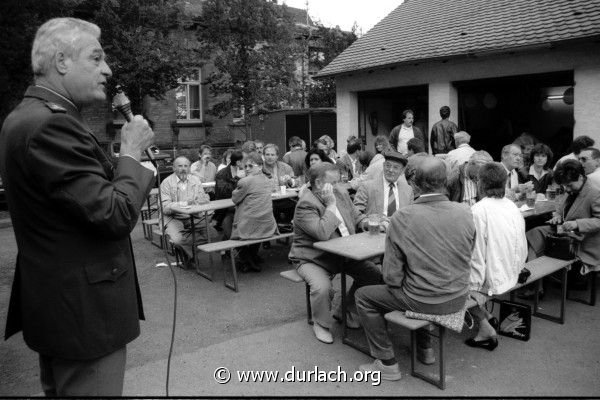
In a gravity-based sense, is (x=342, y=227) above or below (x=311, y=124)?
below

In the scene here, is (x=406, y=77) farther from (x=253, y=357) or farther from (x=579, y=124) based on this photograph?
(x=253, y=357)

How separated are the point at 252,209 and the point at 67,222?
474 cm

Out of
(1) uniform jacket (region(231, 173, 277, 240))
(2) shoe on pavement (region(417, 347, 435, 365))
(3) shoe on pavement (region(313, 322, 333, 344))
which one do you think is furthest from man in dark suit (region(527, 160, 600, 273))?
(1) uniform jacket (region(231, 173, 277, 240))

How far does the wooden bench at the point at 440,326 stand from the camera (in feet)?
11.8

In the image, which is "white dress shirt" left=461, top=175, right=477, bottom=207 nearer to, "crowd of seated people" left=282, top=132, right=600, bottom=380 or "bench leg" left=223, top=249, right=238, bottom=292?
"crowd of seated people" left=282, top=132, right=600, bottom=380

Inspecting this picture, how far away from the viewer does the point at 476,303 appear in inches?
158

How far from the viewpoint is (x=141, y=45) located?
1538cm

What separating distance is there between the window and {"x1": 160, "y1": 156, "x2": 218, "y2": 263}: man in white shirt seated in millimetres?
12929

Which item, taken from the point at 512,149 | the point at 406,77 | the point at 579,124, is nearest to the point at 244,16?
the point at 406,77

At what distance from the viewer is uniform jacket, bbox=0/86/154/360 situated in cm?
159

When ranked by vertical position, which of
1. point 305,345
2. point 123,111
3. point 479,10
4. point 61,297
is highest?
point 479,10

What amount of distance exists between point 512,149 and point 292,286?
307cm

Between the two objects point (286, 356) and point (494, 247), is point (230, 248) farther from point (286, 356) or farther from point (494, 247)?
point (494, 247)

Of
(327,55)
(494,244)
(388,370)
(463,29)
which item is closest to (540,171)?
(494,244)
